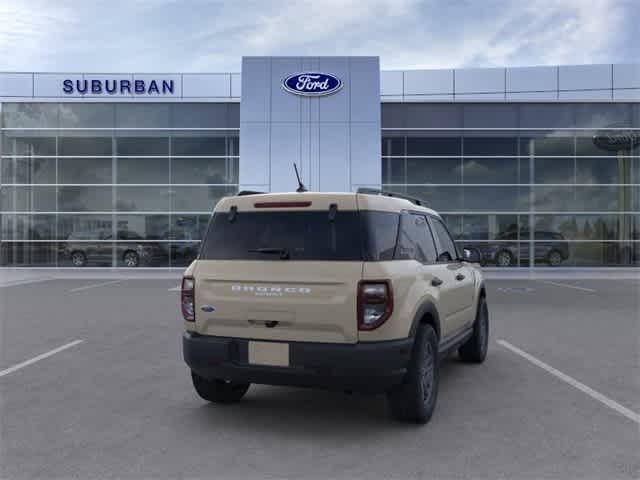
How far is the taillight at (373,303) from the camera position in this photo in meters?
3.91

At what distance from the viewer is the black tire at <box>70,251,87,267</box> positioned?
2309 centimetres

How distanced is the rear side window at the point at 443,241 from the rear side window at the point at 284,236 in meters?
1.65

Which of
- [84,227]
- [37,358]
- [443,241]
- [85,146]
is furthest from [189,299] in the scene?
[85,146]

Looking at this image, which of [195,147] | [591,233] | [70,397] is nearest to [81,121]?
[195,147]

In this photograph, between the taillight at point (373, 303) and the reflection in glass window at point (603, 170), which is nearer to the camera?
the taillight at point (373, 303)

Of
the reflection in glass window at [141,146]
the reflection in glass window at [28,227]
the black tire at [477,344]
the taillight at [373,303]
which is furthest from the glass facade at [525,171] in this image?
the taillight at [373,303]

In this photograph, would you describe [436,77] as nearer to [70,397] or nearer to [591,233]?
[591,233]

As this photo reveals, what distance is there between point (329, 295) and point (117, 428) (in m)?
2.03

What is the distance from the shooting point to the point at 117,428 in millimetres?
4277

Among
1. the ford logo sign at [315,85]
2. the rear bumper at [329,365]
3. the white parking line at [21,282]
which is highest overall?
the ford logo sign at [315,85]

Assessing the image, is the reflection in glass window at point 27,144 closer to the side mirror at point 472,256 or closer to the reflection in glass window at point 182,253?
the reflection in glass window at point 182,253

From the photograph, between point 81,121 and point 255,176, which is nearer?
point 255,176

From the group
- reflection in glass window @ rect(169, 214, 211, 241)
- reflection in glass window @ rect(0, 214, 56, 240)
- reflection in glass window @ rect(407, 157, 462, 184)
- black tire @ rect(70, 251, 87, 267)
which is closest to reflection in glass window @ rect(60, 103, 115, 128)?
reflection in glass window @ rect(0, 214, 56, 240)

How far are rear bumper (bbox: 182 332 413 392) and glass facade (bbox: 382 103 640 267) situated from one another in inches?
786
